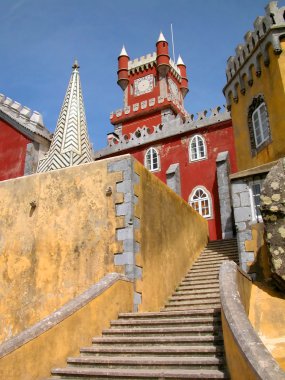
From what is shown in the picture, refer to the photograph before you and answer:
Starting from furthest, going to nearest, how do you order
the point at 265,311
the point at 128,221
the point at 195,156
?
the point at 195,156, the point at 128,221, the point at 265,311

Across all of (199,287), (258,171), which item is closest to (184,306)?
(199,287)

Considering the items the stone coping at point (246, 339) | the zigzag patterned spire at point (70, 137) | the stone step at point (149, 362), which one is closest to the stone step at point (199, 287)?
the stone coping at point (246, 339)

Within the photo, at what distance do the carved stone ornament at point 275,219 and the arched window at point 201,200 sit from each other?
10.4m

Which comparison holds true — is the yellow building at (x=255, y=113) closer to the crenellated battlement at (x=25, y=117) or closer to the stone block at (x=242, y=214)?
the stone block at (x=242, y=214)

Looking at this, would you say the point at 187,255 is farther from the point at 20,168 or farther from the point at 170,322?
the point at 20,168

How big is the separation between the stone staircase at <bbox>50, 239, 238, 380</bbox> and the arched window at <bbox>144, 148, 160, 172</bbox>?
15.3 meters

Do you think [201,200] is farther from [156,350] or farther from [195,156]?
[156,350]

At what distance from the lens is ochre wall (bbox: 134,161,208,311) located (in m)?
8.75

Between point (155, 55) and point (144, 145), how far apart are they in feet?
47.5

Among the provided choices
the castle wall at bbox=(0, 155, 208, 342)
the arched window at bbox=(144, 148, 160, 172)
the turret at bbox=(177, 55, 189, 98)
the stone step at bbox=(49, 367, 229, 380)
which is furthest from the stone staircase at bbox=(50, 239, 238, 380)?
the turret at bbox=(177, 55, 189, 98)

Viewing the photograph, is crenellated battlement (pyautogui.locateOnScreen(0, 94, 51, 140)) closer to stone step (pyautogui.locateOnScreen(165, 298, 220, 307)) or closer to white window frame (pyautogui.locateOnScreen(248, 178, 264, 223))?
white window frame (pyautogui.locateOnScreen(248, 178, 264, 223))

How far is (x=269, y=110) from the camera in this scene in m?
11.9

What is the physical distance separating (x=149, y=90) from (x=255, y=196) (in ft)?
79.1

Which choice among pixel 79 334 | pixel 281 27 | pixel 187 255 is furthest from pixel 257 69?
pixel 79 334
